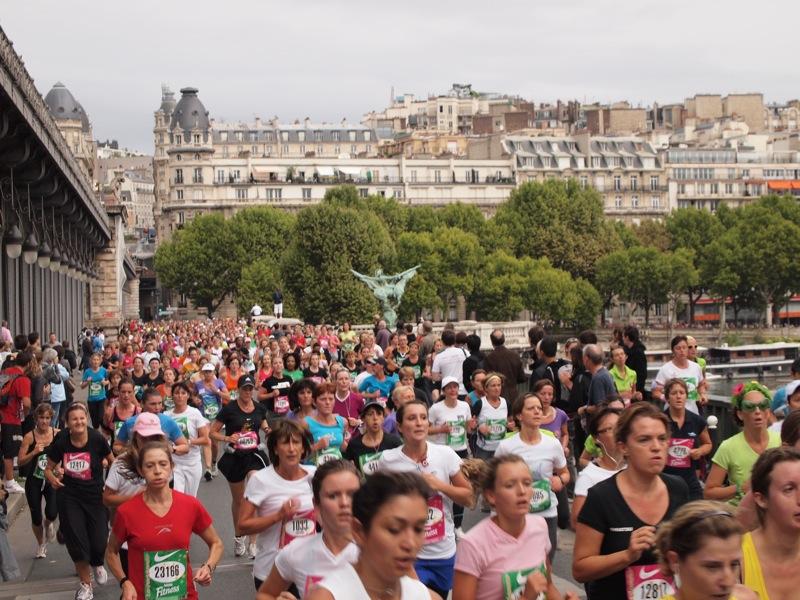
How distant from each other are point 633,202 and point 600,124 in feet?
72.7

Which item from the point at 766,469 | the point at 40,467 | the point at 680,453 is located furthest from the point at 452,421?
the point at 766,469

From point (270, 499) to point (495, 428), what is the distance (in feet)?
17.0

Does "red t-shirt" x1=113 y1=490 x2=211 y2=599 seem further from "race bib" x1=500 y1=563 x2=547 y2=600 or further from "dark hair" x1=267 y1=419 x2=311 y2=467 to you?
"race bib" x1=500 y1=563 x2=547 y2=600

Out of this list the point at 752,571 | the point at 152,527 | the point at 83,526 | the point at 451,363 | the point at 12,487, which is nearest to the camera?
the point at 752,571

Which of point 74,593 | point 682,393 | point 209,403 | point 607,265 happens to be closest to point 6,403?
point 209,403

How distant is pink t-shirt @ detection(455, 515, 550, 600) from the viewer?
6.66 metres

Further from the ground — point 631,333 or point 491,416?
point 631,333

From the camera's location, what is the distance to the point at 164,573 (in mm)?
8281

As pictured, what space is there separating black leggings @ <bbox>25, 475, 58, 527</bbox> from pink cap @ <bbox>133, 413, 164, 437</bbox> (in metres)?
3.37

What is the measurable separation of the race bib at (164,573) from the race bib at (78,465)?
3.46m

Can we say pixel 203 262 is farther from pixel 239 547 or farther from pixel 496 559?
pixel 496 559

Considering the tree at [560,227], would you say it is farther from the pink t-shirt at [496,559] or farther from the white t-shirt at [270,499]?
the pink t-shirt at [496,559]

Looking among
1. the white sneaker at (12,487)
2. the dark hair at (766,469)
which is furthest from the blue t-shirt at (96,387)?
the dark hair at (766,469)

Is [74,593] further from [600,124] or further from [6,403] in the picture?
[600,124]
